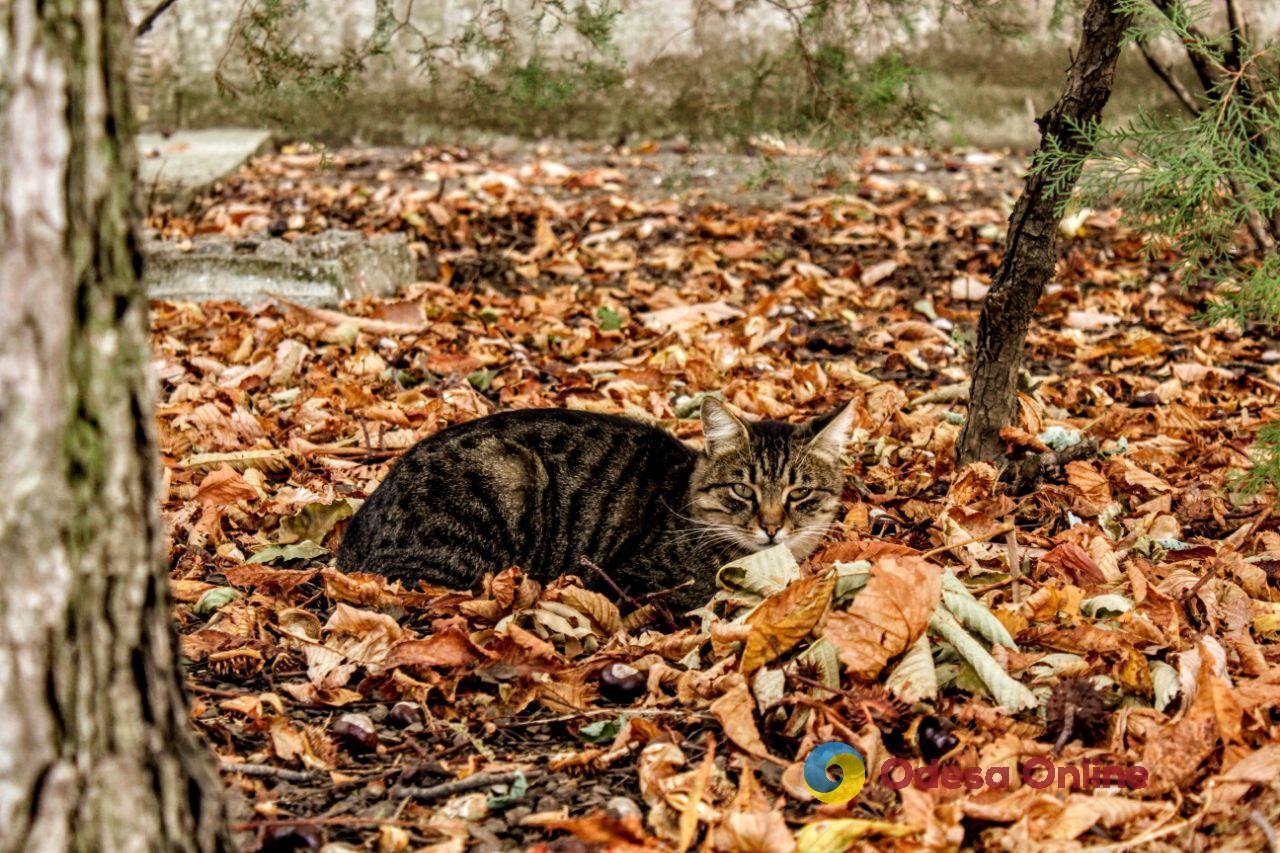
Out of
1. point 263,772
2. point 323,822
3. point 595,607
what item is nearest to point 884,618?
point 595,607

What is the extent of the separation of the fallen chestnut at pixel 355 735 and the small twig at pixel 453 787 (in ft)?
0.74

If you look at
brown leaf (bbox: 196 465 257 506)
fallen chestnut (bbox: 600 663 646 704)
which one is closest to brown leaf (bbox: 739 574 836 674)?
fallen chestnut (bbox: 600 663 646 704)

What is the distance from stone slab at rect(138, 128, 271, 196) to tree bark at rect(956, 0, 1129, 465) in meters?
5.86

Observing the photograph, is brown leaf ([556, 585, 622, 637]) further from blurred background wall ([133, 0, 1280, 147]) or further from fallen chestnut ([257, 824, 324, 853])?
blurred background wall ([133, 0, 1280, 147])

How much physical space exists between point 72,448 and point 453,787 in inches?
51.2

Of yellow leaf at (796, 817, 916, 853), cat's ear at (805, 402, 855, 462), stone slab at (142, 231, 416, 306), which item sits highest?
stone slab at (142, 231, 416, 306)

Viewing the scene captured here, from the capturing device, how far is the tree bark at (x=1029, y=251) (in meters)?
4.20

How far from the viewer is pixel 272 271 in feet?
23.2

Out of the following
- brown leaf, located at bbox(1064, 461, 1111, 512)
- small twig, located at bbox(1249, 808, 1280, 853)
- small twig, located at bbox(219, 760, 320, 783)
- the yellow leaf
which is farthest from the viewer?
brown leaf, located at bbox(1064, 461, 1111, 512)

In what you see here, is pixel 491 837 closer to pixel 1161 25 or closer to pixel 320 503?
pixel 320 503

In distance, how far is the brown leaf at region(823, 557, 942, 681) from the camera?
122 inches

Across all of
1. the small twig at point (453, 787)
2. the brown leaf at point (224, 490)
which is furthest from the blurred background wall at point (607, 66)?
the small twig at point (453, 787)

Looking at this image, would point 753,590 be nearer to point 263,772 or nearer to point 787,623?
point 787,623

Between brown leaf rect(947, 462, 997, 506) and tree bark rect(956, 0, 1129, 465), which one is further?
brown leaf rect(947, 462, 997, 506)
